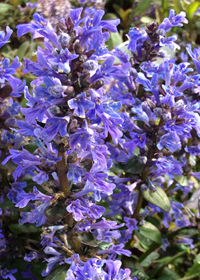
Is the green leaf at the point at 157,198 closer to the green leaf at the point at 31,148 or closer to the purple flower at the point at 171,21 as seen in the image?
the green leaf at the point at 31,148

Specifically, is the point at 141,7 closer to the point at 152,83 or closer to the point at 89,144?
the point at 152,83

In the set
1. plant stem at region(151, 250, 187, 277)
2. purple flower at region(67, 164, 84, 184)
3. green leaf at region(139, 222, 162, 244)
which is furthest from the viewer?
plant stem at region(151, 250, 187, 277)

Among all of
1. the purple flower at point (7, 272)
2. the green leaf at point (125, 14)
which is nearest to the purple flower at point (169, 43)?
the purple flower at point (7, 272)

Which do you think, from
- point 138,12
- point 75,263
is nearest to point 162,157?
point 75,263

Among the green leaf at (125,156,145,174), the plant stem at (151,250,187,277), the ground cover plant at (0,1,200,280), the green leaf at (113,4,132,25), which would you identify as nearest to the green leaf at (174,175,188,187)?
the ground cover plant at (0,1,200,280)

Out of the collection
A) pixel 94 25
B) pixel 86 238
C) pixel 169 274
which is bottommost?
pixel 169 274

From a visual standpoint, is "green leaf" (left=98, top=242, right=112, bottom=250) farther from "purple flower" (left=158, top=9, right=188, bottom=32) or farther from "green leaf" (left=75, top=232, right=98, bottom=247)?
"purple flower" (left=158, top=9, right=188, bottom=32)

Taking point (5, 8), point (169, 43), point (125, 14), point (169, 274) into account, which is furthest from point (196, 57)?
point (125, 14)

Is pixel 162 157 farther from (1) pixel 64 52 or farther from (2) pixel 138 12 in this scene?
→ (2) pixel 138 12
